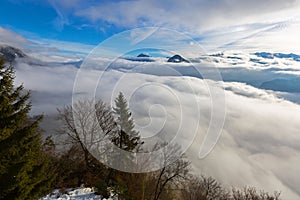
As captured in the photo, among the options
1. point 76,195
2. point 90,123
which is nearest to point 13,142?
point 76,195

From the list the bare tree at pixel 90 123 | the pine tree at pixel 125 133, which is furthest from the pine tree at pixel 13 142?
the bare tree at pixel 90 123

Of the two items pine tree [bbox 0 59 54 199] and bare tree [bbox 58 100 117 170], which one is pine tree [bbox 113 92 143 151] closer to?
bare tree [bbox 58 100 117 170]

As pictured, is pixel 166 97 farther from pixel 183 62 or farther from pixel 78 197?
pixel 78 197

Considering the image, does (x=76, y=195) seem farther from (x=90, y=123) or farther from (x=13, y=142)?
(x=13, y=142)

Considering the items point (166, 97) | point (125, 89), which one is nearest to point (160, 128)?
point (166, 97)

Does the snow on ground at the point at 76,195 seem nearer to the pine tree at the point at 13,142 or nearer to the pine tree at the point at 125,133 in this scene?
the pine tree at the point at 125,133

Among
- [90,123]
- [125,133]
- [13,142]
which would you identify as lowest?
[125,133]

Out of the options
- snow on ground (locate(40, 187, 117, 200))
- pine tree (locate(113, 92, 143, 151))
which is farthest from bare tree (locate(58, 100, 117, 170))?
snow on ground (locate(40, 187, 117, 200))

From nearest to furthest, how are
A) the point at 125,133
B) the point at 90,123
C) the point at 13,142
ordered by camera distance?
the point at 13,142, the point at 125,133, the point at 90,123

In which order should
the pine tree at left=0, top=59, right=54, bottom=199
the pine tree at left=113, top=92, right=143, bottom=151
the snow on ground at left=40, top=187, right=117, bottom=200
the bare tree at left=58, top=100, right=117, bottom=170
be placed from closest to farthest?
the pine tree at left=0, top=59, right=54, bottom=199
the snow on ground at left=40, top=187, right=117, bottom=200
the pine tree at left=113, top=92, right=143, bottom=151
the bare tree at left=58, top=100, right=117, bottom=170
